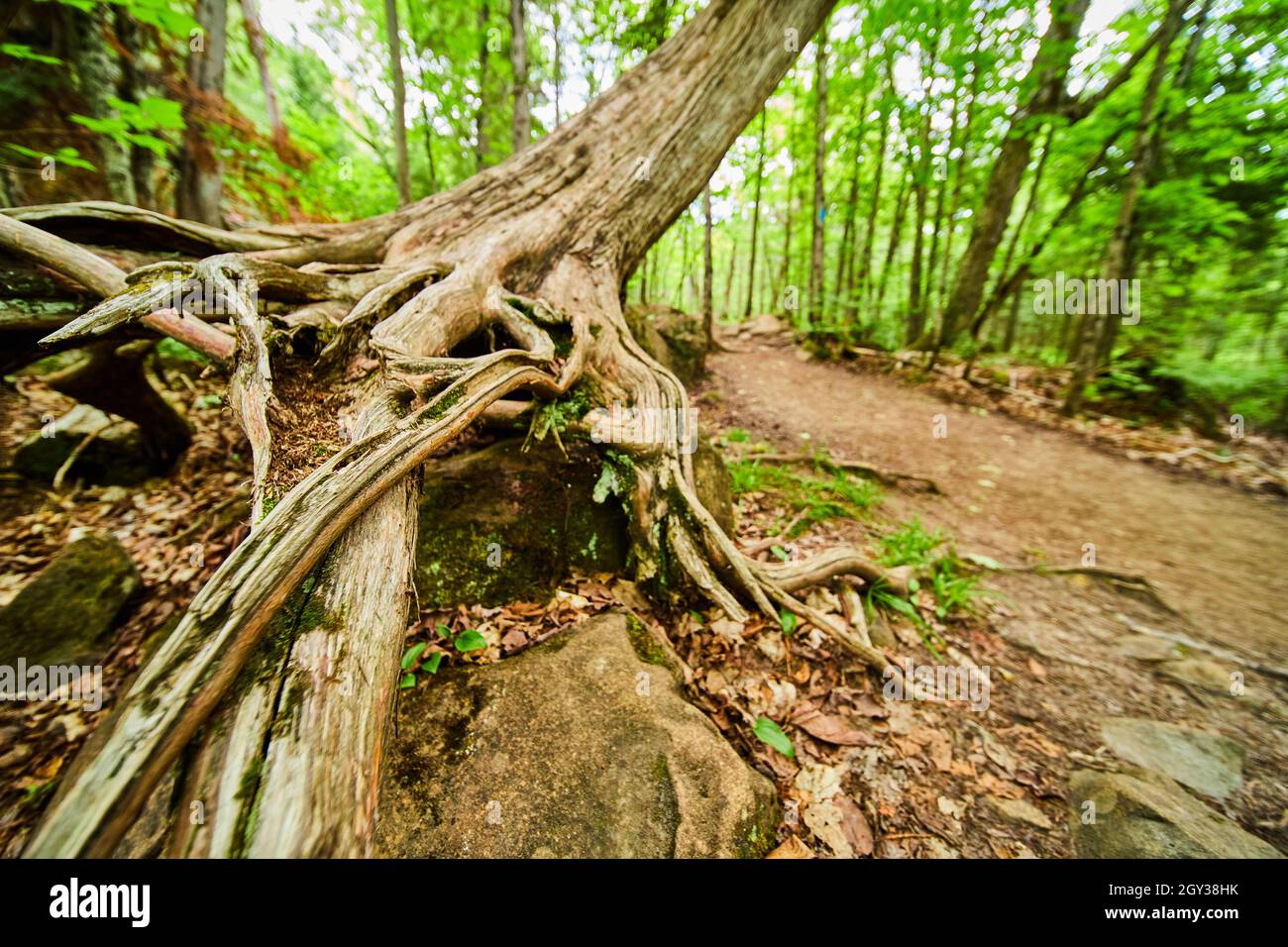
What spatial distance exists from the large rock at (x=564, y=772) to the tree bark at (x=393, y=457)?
699 millimetres

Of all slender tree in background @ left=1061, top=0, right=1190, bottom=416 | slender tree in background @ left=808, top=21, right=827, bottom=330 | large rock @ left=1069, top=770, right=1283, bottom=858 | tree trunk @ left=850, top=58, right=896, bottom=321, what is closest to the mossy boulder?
large rock @ left=1069, top=770, right=1283, bottom=858

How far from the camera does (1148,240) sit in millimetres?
9148

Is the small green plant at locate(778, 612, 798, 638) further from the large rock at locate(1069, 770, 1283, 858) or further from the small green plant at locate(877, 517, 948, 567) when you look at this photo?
the large rock at locate(1069, 770, 1283, 858)

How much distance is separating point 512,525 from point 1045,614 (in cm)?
430

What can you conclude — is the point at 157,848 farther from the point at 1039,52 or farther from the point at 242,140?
the point at 1039,52

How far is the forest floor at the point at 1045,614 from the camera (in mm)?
2156

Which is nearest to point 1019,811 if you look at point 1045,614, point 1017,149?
point 1045,614

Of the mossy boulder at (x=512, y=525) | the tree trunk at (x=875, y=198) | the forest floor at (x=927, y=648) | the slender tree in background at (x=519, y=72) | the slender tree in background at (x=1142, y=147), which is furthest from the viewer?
the tree trunk at (x=875, y=198)

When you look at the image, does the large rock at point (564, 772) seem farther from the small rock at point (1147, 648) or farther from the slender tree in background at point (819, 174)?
the slender tree in background at point (819, 174)

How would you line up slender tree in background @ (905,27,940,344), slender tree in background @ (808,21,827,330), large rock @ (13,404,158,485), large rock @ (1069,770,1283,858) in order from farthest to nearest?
slender tree in background @ (808,21,827,330) < slender tree in background @ (905,27,940,344) < large rock @ (13,404,158,485) < large rock @ (1069,770,1283,858)

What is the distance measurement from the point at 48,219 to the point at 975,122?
14.9m

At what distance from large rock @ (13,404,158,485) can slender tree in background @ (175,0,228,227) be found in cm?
277

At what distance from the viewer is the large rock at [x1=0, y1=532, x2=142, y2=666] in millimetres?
2324

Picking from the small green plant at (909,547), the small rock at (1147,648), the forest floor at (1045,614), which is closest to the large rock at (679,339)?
the forest floor at (1045,614)
